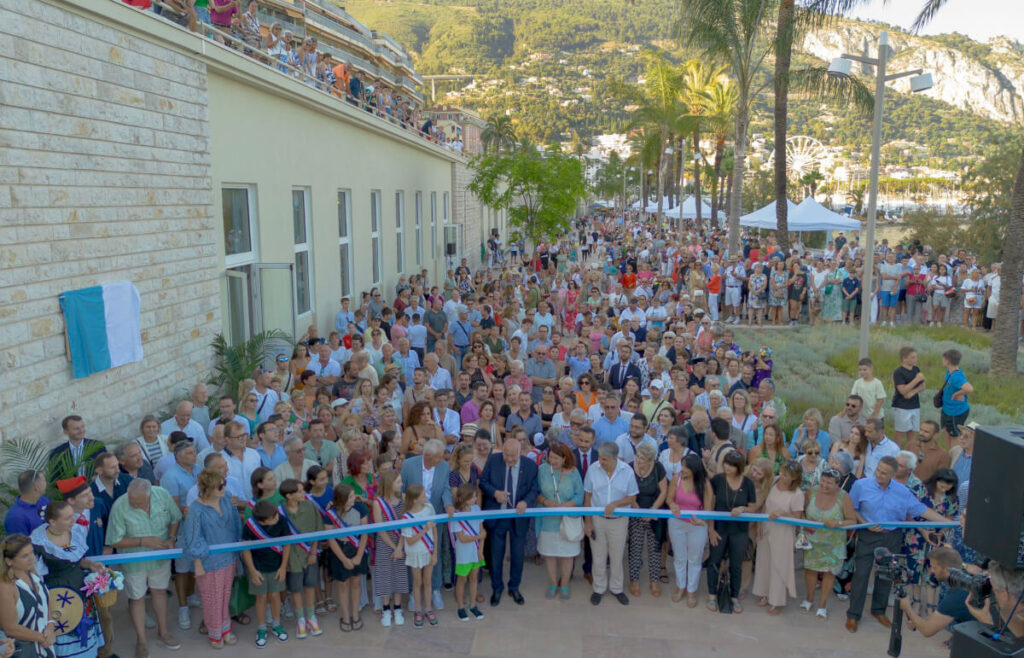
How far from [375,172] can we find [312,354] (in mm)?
8294

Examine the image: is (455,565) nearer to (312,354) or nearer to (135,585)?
(135,585)

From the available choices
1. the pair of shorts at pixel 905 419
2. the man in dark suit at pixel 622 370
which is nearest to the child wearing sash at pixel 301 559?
the man in dark suit at pixel 622 370

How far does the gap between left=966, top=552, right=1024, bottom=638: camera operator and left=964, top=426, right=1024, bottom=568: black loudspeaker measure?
0.19 metres

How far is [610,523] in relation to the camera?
705 cm

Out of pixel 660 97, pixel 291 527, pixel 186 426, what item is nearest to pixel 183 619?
pixel 291 527

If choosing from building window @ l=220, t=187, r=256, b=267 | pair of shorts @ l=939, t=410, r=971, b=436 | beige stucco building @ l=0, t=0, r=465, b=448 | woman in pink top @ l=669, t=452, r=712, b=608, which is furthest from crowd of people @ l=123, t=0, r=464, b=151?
pair of shorts @ l=939, t=410, r=971, b=436

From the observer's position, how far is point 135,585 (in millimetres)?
6008

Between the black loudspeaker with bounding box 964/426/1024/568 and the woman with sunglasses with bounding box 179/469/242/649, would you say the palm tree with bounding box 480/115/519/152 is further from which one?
the black loudspeaker with bounding box 964/426/1024/568

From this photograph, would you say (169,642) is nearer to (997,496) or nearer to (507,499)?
(507,499)

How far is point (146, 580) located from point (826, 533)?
19.5ft

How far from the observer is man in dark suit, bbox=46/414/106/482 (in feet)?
21.0

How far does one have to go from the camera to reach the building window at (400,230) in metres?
20.9

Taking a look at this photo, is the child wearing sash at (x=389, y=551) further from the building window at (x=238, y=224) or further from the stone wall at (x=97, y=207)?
the building window at (x=238, y=224)

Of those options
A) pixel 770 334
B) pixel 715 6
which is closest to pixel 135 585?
pixel 770 334
